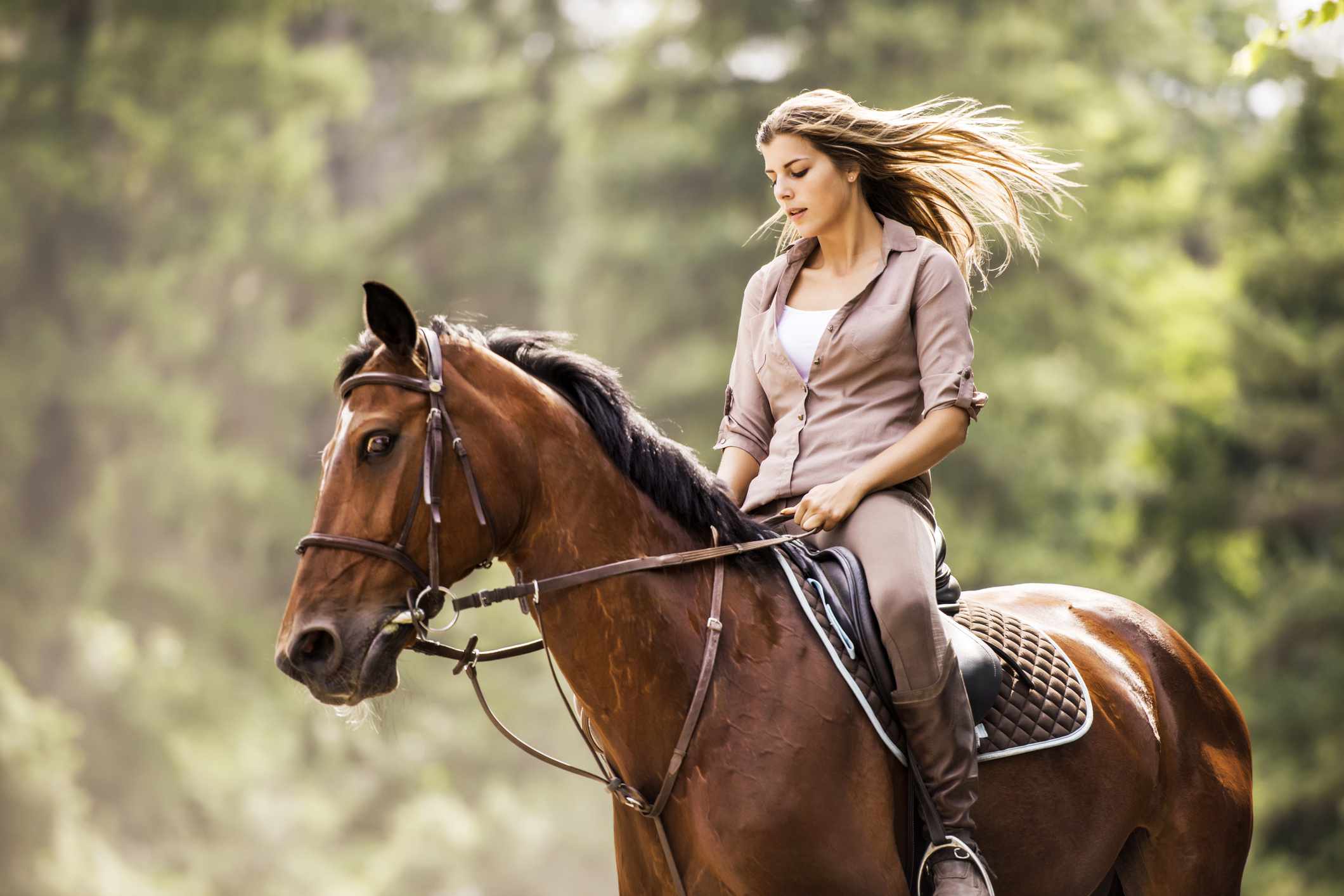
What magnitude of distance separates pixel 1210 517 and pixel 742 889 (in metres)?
13.7

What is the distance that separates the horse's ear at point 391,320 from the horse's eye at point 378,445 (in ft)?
0.71

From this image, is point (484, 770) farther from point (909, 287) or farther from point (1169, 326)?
point (909, 287)

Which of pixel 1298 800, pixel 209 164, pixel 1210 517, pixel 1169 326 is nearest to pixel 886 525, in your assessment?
pixel 1298 800

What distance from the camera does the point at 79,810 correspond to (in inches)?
656

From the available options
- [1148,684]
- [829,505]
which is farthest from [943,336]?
[1148,684]

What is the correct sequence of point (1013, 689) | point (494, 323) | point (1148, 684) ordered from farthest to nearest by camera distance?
point (494, 323) < point (1148, 684) < point (1013, 689)

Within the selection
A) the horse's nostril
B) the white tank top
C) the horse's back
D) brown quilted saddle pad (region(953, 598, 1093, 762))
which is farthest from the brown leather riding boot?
the horse's nostril

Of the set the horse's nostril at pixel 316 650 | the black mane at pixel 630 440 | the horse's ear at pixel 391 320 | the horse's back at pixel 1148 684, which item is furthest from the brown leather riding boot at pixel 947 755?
the horse's ear at pixel 391 320

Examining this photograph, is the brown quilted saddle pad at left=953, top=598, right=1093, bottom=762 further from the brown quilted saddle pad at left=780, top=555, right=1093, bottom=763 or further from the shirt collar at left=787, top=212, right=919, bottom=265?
the shirt collar at left=787, top=212, right=919, bottom=265

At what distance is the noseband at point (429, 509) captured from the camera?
10.6 ft

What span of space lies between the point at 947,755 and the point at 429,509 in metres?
1.44

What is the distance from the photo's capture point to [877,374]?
381 centimetres

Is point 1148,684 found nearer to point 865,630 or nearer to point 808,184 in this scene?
point 865,630

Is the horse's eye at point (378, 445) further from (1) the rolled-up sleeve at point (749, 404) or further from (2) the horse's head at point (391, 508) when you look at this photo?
(1) the rolled-up sleeve at point (749, 404)
